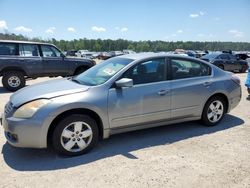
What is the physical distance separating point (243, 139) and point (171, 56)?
2.02 meters

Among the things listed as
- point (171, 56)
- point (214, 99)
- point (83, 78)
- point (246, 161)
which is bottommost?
point (246, 161)

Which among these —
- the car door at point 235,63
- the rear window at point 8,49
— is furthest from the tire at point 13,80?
the car door at point 235,63

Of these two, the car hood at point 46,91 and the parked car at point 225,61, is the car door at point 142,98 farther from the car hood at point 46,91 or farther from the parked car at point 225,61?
the parked car at point 225,61

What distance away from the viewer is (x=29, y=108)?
405cm

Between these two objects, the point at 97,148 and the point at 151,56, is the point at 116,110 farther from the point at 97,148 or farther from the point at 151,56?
the point at 151,56

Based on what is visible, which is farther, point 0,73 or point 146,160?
point 0,73

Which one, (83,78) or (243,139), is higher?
(83,78)

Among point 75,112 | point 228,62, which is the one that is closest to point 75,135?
point 75,112

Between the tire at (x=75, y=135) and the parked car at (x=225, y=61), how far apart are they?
1631 cm

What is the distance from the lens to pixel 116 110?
14.8 feet

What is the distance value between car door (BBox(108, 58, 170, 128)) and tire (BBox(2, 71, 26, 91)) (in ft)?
23.9

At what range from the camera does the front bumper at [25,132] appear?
3.97 meters

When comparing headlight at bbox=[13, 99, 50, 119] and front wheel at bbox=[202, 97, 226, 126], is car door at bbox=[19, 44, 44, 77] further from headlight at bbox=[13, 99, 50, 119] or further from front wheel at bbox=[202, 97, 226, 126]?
front wheel at bbox=[202, 97, 226, 126]

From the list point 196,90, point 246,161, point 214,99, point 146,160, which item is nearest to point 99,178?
point 146,160
